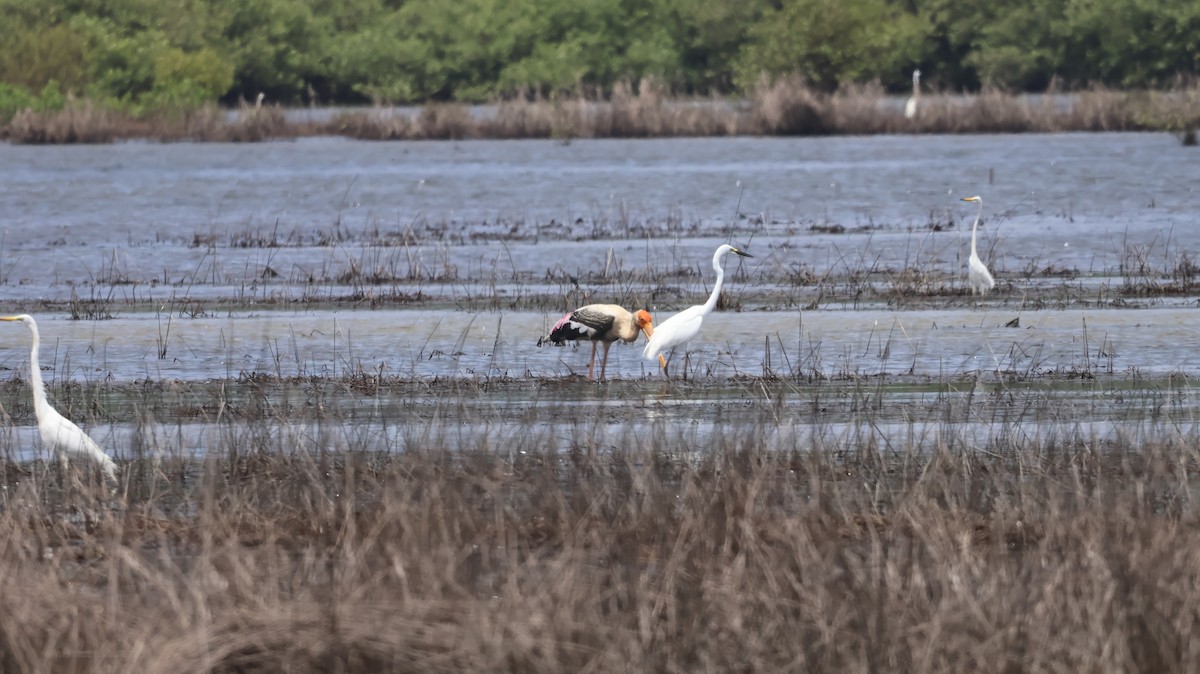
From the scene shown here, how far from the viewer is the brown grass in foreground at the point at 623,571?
518cm

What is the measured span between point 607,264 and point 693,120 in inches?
1081

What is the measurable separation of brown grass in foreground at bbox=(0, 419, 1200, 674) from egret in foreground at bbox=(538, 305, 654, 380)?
4.55 meters

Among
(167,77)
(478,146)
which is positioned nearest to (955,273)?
(478,146)

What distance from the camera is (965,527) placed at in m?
6.57

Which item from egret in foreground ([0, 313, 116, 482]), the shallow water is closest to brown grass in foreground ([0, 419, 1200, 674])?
egret in foreground ([0, 313, 116, 482])

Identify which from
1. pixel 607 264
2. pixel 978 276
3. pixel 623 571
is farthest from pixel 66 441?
pixel 607 264

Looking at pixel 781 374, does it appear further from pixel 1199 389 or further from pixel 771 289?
pixel 771 289

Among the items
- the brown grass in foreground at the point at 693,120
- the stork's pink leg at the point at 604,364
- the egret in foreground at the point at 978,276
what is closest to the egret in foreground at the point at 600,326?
the stork's pink leg at the point at 604,364

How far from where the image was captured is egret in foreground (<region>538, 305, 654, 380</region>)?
12570 millimetres

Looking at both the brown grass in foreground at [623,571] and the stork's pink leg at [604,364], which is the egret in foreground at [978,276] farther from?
the brown grass in foreground at [623,571]

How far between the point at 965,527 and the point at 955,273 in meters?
12.5

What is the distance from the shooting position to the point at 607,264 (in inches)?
714

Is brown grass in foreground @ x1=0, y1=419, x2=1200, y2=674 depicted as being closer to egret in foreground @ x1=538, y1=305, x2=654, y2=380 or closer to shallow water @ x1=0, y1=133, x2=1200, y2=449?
shallow water @ x1=0, y1=133, x2=1200, y2=449

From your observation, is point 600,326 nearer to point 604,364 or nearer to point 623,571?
point 604,364
